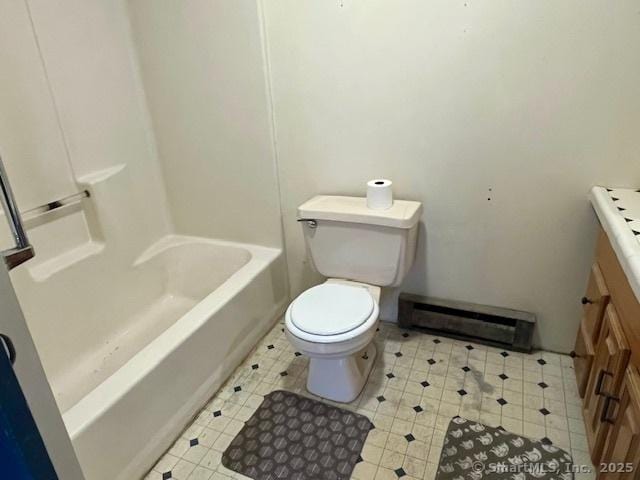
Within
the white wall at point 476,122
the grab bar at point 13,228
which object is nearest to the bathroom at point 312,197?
the white wall at point 476,122

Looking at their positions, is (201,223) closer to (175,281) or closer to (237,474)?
(175,281)

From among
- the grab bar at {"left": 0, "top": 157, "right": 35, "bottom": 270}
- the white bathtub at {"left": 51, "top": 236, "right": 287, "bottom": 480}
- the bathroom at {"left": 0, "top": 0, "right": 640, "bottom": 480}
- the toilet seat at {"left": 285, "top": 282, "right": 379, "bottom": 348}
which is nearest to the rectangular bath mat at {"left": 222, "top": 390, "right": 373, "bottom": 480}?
the bathroom at {"left": 0, "top": 0, "right": 640, "bottom": 480}

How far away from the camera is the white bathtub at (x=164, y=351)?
133 centimetres

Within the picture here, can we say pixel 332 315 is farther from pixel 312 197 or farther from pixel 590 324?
pixel 590 324

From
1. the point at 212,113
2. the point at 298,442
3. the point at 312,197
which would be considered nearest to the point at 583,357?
the point at 298,442

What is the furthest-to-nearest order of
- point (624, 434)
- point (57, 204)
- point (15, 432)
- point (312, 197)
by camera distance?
point (312, 197) < point (57, 204) < point (624, 434) < point (15, 432)

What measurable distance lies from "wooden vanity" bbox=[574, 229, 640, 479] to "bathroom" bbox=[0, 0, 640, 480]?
0.7 inches

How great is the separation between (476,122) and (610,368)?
979 mm

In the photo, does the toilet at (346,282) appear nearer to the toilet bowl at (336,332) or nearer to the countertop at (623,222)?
the toilet bowl at (336,332)

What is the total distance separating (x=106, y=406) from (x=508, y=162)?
1667 mm

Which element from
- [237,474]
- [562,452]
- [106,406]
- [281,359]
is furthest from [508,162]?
[106,406]

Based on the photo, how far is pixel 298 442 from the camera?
1579 mm

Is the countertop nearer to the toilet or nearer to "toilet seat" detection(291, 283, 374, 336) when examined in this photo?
the toilet

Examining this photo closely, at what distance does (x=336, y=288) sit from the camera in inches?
70.8
